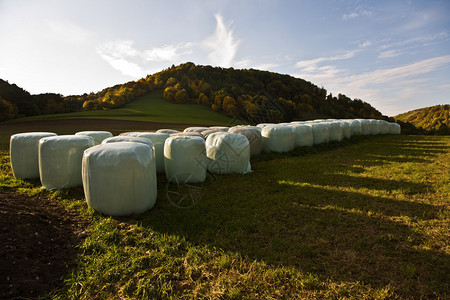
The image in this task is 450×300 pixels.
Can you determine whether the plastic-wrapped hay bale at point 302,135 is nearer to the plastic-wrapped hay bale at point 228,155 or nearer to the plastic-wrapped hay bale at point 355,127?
the plastic-wrapped hay bale at point 228,155

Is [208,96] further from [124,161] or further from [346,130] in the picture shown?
[124,161]

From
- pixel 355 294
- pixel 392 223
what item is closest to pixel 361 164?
pixel 392 223

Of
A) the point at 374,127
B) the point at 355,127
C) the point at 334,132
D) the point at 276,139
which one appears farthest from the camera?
the point at 374,127

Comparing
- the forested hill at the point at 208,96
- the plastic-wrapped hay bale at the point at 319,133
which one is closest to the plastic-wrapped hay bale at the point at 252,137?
the plastic-wrapped hay bale at the point at 319,133

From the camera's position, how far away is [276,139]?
1003cm

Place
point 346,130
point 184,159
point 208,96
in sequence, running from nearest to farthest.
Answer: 1. point 184,159
2. point 346,130
3. point 208,96

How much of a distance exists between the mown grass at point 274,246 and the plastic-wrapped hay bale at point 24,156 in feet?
1.91

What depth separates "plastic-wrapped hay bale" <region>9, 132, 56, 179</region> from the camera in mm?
5820

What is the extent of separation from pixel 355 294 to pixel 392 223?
79.0 inches

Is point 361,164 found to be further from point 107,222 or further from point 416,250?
point 107,222

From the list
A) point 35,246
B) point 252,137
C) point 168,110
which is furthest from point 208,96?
point 35,246

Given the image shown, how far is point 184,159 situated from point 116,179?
2.09 m

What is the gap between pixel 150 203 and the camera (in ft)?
13.5

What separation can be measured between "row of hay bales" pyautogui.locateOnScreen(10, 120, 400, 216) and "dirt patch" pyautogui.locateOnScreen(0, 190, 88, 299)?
587 mm
